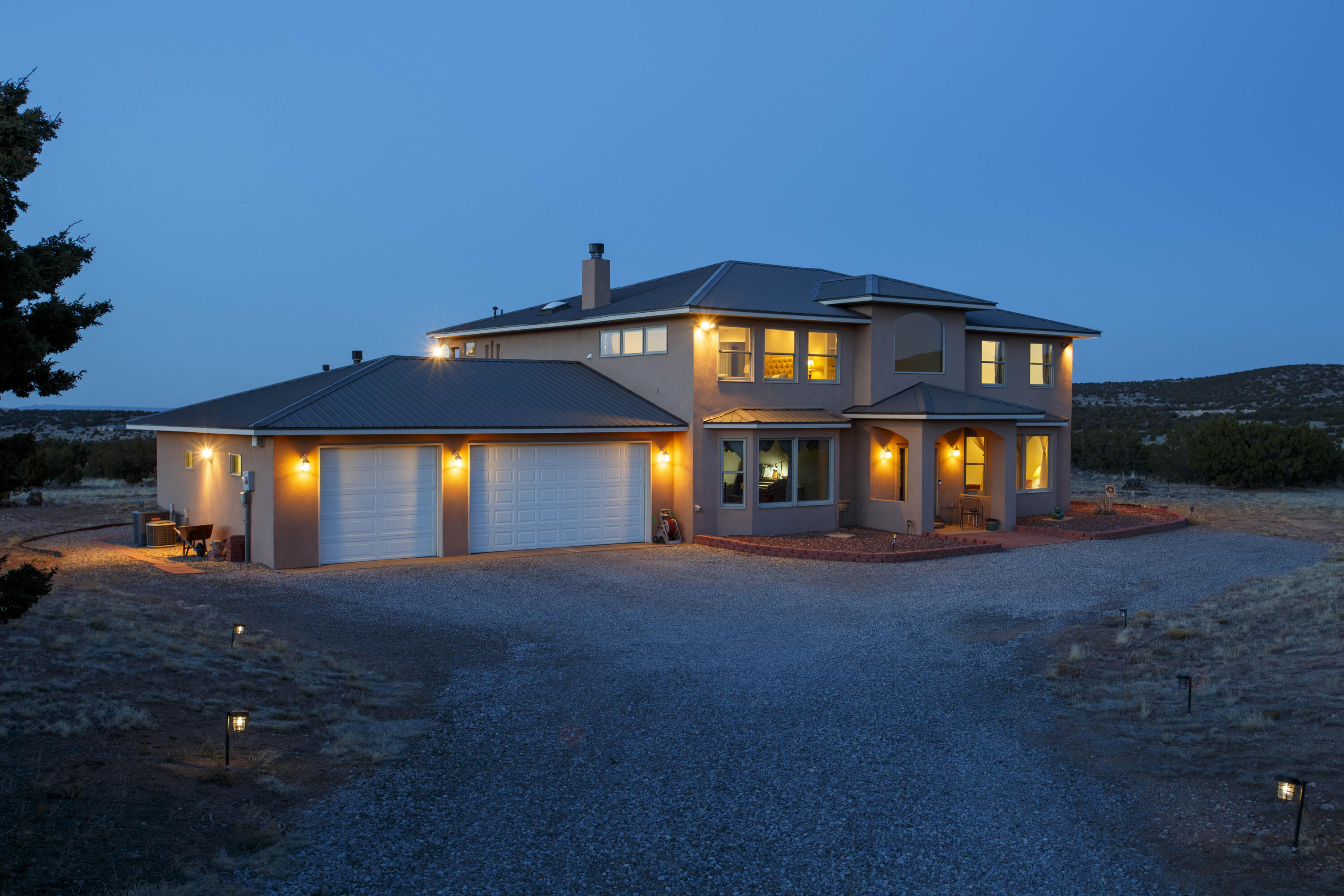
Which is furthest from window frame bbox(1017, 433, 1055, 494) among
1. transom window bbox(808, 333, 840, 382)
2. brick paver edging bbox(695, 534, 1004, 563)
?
brick paver edging bbox(695, 534, 1004, 563)

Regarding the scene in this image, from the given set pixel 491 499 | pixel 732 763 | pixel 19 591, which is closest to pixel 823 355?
pixel 491 499

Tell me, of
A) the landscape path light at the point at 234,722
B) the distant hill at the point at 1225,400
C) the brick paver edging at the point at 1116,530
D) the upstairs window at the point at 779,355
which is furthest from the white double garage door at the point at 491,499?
the distant hill at the point at 1225,400

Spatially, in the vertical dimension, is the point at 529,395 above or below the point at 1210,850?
above

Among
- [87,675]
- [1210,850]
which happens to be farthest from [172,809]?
[1210,850]

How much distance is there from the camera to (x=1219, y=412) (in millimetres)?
58469

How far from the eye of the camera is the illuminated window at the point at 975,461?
23.7m

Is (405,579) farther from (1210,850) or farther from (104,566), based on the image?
(1210,850)

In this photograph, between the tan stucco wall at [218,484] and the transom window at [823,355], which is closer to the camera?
the tan stucco wall at [218,484]

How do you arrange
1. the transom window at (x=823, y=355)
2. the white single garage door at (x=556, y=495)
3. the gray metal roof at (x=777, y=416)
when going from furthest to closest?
1. the transom window at (x=823, y=355)
2. the gray metal roof at (x=777, y=416)
3. the white single garage door at (x=556, y=495)

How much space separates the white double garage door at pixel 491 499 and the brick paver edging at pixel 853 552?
219 centimetres

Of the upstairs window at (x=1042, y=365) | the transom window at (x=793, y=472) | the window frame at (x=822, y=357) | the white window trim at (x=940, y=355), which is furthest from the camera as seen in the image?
the upstairs window at (x=1042, y=365)

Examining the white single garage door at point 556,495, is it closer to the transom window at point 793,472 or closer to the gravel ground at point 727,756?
the transom window at point 793,472

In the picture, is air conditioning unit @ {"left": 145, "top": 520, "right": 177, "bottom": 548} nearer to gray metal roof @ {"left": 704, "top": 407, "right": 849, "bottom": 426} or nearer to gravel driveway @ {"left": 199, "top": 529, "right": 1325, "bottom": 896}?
gravel driveway @ {"left": 199, "top": 529, "right": 1325, "bottom": 896}

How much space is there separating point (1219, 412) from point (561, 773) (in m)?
61.4
